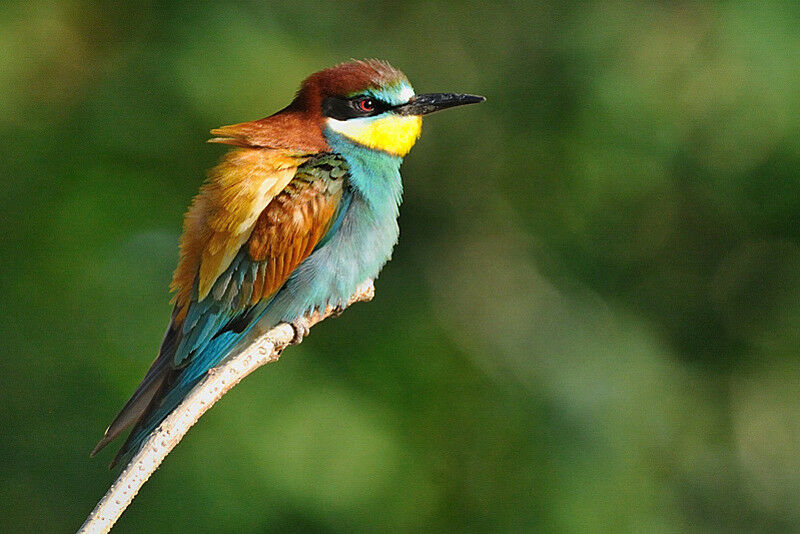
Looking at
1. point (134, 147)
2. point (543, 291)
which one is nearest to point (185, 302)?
point (134, 147)

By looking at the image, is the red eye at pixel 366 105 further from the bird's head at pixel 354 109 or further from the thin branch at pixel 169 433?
the thin branch at pixel 169 433

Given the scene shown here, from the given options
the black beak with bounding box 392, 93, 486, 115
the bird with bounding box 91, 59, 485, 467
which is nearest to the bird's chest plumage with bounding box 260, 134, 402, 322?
the bird with bounding box 91, 59, 485, 467

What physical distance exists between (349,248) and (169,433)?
1020 millimetres

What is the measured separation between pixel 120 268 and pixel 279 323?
1.77 metres

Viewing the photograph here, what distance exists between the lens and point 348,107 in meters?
2.42

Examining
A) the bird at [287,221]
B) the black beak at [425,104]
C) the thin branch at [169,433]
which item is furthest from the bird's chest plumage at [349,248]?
the thin branch at [169,433]

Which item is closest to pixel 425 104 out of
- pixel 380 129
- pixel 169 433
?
pixel 380 129

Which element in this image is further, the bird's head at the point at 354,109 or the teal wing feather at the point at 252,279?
the bird's head at the point at 354,109

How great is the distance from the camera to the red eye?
2.42 metres

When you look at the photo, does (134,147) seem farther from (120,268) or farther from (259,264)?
(259,264)

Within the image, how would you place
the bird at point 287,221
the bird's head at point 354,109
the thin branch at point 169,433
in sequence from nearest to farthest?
the thin branch at point 169,433 < the bird at point 287,221 < the bird's head at point 354,109

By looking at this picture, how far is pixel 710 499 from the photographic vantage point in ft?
14.8

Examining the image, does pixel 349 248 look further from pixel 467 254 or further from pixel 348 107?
pixel 467 254

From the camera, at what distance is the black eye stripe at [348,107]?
2.41 m
